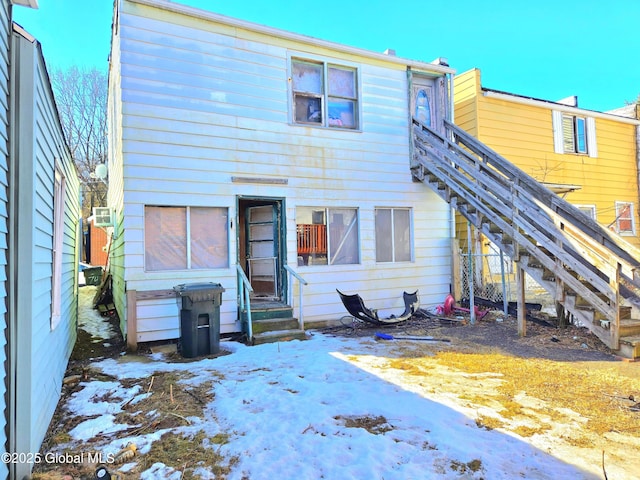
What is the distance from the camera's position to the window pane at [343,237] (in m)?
8.47

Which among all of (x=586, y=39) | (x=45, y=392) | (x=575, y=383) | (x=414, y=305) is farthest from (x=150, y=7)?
(x=586, y=39)

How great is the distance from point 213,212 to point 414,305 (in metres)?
4.19

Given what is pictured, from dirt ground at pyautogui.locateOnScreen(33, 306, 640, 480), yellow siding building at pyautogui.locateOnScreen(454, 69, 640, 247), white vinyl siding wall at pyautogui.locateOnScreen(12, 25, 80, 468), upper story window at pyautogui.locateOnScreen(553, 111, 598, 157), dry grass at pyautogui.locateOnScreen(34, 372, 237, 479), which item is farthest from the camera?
upper story window at pyautogui.locateOnScreen(553, 111, 598, 157)

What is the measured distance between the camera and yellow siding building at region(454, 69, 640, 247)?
11367mm

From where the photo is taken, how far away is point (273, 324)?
7270mm

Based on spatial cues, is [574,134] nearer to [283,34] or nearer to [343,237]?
[343,237]

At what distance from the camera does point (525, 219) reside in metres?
7.04

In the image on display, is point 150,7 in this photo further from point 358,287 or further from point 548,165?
point 548,165

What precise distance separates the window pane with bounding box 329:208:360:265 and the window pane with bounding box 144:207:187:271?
9.58 ft

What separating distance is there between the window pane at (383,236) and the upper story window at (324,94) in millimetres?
1948

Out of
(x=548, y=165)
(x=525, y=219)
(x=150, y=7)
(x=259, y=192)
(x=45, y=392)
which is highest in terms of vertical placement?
(x=150, y=7)

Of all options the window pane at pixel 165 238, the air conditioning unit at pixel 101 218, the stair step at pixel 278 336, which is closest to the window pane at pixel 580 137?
the stair step at pixel 278 336

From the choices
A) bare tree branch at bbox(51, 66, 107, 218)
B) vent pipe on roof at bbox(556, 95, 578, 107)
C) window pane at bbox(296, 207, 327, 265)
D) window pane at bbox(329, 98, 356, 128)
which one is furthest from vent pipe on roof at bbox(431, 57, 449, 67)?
bare tree branch at bbox(51, 66, 107, 218)

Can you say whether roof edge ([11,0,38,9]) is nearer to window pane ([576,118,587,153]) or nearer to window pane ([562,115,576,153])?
window pane ([562,115,576,153])
